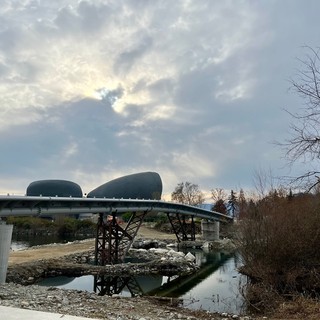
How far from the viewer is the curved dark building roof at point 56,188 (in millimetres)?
119312

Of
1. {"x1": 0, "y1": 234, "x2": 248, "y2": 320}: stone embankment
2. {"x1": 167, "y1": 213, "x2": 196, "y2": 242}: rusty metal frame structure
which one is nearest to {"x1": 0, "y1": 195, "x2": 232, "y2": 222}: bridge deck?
{"x1": 0, "y1": 234, "x2": 248, "y2": 320}: stone embankment

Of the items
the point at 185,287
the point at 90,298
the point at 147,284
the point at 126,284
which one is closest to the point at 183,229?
the point at 147,284

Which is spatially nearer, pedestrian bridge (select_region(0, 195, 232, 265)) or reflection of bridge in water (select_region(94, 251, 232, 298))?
reflection of bridge in water (select_region(94, 251, 232, 298))

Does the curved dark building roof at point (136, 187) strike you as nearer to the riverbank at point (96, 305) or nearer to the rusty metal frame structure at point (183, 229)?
the rusty metal frame structure at point (183, 229)

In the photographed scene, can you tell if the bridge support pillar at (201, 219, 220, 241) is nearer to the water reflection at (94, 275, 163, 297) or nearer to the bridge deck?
the bridge deck

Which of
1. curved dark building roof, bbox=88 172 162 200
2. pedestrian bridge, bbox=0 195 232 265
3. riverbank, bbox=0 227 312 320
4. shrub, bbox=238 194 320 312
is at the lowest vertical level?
riverbank, bbox=0 227 312 320

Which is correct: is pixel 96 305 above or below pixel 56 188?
below

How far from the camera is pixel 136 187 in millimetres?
110125

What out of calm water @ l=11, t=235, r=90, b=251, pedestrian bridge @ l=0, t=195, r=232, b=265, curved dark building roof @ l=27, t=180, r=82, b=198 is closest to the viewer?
pedestrian bridge @ l=0, t=195, r=232, b=265

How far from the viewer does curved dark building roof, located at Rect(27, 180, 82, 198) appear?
4697 inches

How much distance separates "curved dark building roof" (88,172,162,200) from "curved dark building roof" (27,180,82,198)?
10.3 metres

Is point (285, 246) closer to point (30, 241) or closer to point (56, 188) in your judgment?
point (30, 241)

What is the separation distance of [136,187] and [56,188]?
2755 centimetres

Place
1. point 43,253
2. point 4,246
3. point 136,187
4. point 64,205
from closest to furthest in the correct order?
point 4,246 → point 64,205 → point 43,253 → point 136,187
